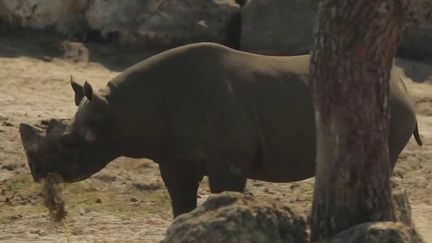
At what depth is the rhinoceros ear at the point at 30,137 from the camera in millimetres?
10156

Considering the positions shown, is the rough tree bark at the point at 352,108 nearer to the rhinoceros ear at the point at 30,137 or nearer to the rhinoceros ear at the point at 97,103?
the rhinoceros ear at the point at 97,103

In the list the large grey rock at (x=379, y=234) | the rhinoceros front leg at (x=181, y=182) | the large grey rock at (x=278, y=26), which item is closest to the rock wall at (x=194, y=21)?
the large grey rock at (x=278, y=26)

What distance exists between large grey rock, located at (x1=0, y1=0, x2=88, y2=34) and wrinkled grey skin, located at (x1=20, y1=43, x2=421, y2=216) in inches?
309

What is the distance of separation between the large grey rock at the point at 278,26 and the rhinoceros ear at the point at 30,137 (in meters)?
7.54

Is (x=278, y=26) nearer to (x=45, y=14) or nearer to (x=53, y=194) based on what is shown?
(x=45, y=14)

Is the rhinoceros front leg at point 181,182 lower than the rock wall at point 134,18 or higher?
higher

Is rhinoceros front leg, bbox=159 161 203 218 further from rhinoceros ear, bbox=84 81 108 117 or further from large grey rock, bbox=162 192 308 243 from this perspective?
large grey rock, bbox=162 192 308 243

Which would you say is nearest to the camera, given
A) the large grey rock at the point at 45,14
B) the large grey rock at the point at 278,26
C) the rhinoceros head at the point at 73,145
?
the rhinoceros head at the point at 73,145

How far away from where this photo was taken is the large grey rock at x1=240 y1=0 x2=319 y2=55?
17.4m

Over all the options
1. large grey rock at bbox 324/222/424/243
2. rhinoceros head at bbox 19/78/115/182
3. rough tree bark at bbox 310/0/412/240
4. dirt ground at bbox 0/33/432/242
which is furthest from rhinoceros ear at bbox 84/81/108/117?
large grey rock at bbox 324/222/424/243

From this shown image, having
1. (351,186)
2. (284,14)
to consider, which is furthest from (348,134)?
(284,14)

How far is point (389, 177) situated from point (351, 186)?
0.29m

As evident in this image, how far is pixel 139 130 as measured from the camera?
10.1m

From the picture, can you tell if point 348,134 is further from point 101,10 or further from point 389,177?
point 101,10
